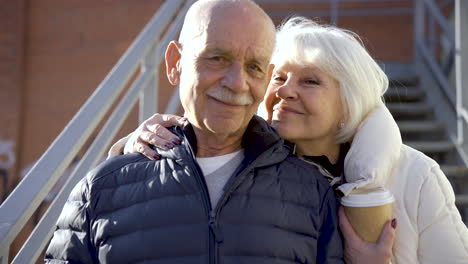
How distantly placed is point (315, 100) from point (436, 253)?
665 mm

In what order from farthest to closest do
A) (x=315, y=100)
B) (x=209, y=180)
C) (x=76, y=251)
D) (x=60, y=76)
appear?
(x=60, y=76) < (x=315, y=100) < (x=209, y=180) < (x=76, y=251)

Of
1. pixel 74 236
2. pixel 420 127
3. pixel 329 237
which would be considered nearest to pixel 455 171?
pixel 420 127

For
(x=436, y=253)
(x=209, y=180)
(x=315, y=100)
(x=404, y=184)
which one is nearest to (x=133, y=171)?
(x=209, y=180)

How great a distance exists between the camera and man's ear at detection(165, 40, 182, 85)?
5.34 feet

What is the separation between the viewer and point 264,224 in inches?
56.8

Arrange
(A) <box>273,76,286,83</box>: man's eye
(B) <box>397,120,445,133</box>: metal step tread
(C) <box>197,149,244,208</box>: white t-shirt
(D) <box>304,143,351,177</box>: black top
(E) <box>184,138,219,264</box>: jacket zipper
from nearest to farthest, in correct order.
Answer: (E) <box>184,138,219,264</box>: jacket zipper
(C) <box>197,149,244,208</box>: white t-shirt
(D) <box>304,143,351,177</box>: black top
(A) <box>273,76,286,83</box>: man's eye
(B) <box>397,120,445,133</box>: metal step tread

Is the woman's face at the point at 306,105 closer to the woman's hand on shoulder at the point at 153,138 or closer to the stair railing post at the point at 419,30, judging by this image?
the woman's hand on shoulder at the point at 153,138

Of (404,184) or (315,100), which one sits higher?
(315,100)

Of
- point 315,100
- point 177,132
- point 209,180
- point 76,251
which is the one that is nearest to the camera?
point 76,251

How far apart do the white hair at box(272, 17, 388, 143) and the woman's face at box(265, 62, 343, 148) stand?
29 mm

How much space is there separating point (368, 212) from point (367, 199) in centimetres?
4

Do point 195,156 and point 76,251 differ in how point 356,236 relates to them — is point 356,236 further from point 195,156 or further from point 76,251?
point 76,251

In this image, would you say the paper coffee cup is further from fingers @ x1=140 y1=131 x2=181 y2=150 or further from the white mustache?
fingers @ x1=140 y1=131 x2=181 y2=150

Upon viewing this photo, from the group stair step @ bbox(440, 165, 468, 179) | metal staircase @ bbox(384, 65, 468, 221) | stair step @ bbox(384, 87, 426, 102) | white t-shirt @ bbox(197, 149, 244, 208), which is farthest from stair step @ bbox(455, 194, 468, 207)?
white t-shirt @ bbox(197, 149, 244, 208)
